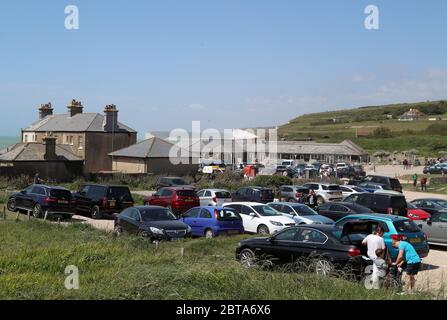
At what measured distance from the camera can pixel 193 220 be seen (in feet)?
70.4

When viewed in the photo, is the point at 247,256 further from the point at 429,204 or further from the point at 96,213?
the point at 429,204

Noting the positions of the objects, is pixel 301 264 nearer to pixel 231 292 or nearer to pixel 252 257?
pixel 252 257

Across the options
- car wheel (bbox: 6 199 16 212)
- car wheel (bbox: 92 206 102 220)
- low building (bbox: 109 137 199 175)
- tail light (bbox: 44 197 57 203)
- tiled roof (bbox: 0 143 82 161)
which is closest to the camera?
tail light (bbox: 44 197 57 203)

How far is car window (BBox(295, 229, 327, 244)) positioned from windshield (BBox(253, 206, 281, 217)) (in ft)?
26.8

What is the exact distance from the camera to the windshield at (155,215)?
64.0 ft

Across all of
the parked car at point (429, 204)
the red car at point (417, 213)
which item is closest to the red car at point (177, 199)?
the red car at point (417, 213)

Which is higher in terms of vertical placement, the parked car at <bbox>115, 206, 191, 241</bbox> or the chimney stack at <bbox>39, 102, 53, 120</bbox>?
the chimney stack at <bbox>39, 102, 53, 120</bbox>

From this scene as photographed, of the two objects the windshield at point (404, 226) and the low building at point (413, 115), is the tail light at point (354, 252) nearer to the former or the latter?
the windshield at point (404, 226)

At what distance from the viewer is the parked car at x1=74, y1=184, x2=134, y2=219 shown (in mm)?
27219

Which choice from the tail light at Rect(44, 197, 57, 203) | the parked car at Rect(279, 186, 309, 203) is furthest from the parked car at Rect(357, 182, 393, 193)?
the tail light at Rect(44, 197, 57, 203)

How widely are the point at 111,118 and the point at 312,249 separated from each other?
44762 mm

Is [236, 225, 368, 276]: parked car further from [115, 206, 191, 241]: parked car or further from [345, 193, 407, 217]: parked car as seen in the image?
[345, 193, 407, 217]: parked car

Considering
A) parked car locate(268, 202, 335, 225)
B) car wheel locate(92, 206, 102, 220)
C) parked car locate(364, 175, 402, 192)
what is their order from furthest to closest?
parked car locate(364, 175, 402, 192), car wheel locate(92, 206, 102, 220), parked car locate(268, 202, 335, 225)
